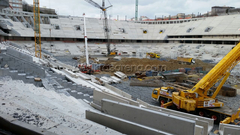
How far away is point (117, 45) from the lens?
44969 mm

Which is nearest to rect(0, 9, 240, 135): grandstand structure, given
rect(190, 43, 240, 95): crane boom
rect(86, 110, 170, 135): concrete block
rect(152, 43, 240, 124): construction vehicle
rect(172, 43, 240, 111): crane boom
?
rect(86, 110, 170, 135): concrete block

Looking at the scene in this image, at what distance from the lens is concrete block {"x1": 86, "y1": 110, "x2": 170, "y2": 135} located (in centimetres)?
305

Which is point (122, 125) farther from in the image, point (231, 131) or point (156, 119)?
point (231, 131)

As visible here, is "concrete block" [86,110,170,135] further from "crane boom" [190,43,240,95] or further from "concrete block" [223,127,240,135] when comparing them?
"crane boom" [190,43,240,95]

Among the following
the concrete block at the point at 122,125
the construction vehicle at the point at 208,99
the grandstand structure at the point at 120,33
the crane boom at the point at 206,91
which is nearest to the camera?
the concrete block at the point at 122,125

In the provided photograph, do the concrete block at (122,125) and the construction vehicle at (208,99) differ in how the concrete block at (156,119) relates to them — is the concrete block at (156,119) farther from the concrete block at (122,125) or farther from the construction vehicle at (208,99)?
the construction vehicle at (208,99)

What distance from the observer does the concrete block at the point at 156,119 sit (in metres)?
3.47

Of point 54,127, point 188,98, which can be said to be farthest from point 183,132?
point 188,98

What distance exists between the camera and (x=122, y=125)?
337 cm

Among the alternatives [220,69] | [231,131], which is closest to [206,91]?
[220,69]

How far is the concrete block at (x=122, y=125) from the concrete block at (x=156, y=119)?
0.56m

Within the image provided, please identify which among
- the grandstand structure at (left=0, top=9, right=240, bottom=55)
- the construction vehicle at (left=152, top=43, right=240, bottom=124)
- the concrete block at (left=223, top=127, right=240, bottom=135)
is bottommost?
the concrete block at (left=223, top=127, right=240, bottom=135)

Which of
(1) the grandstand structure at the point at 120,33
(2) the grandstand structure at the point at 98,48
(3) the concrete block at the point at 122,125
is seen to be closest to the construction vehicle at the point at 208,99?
(2) the grandstand structure at the point at 98,48

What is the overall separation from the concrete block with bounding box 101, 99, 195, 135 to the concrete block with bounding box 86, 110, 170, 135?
0.56m
